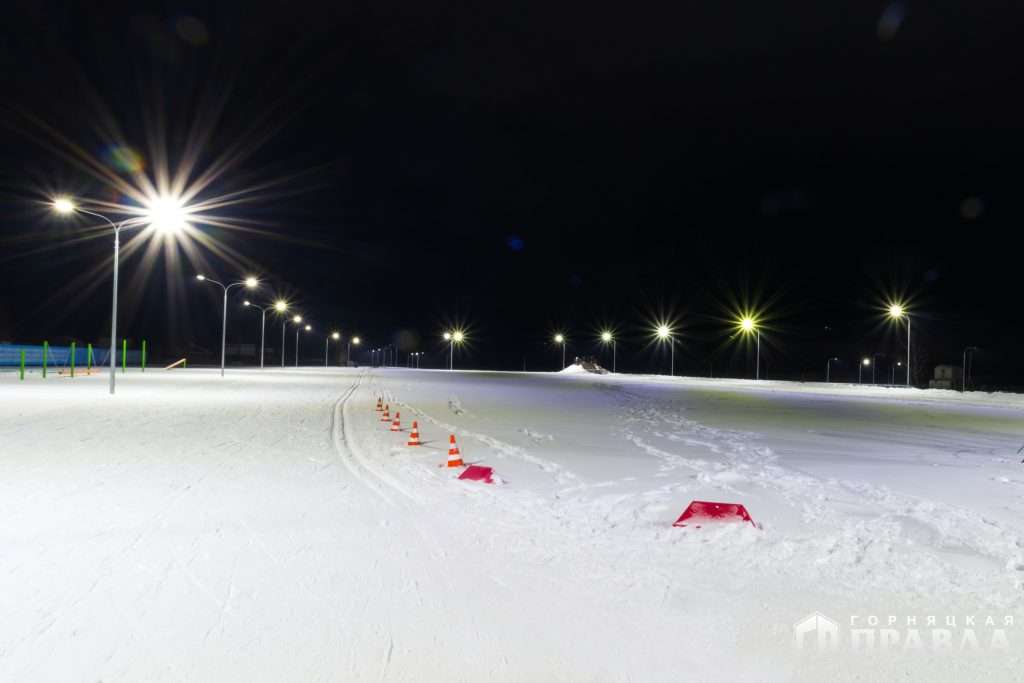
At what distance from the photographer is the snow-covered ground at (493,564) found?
160 inches

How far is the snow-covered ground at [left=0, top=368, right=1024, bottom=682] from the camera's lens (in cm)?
406

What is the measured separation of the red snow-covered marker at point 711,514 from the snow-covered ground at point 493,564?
16 centimetres

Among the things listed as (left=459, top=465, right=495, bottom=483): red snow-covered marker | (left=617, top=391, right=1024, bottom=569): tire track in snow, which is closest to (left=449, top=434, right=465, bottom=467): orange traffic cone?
(left=459, top=465, right=495, bottom=483): red snow-covered marker

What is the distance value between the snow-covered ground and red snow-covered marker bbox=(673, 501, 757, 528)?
162mm

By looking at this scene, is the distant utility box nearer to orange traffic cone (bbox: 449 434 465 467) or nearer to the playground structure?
orange traffic cone (bbox: 449 434 465 467)


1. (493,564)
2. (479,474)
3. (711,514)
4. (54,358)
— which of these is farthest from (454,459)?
(54,358)

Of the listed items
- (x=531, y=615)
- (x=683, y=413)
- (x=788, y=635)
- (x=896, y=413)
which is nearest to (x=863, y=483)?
(x=788, y=635)

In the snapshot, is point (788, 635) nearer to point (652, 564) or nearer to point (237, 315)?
point (652, 564)

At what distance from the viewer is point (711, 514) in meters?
7.25

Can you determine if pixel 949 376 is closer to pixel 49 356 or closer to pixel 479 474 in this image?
pixel 479 474

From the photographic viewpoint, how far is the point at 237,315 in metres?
138

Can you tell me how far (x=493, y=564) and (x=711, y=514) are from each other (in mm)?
2757

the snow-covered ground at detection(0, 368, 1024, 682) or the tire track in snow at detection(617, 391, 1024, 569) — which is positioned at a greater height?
the tire track in snow at detection(617, 391, 1024, 569)

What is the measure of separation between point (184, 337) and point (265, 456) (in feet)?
399
